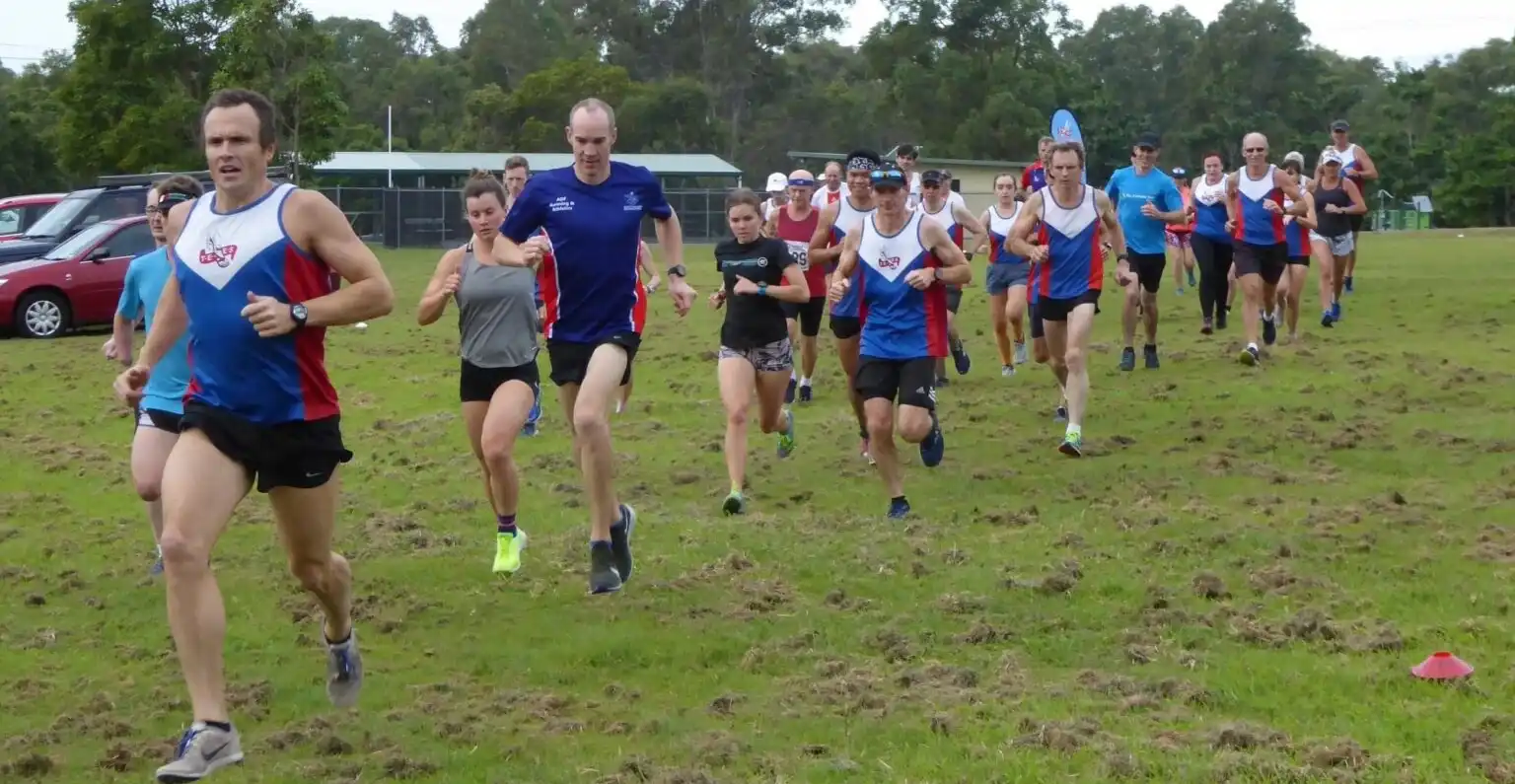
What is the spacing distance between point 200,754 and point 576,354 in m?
3.38

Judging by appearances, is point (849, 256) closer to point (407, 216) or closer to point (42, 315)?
point (42, 315)

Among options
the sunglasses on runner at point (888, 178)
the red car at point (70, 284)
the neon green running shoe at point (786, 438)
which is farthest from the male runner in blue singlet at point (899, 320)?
the red car at point (70, 284)

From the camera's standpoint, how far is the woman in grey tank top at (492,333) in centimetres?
877

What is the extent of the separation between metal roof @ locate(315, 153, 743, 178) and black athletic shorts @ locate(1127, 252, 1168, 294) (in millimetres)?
52759

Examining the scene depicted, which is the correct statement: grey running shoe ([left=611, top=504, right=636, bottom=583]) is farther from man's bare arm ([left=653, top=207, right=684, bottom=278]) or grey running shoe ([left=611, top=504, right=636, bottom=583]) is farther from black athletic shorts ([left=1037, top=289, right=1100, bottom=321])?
black athletic shorts ([left=1037, top=289, right=1100, bottom=321])

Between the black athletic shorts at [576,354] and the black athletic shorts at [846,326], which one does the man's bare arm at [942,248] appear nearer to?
the black athletic shorts at [846,326]

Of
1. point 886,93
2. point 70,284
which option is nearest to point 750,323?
point 70,284

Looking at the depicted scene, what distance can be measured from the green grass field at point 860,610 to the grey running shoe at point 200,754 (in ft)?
0.86

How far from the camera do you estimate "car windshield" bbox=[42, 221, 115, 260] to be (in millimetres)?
23578

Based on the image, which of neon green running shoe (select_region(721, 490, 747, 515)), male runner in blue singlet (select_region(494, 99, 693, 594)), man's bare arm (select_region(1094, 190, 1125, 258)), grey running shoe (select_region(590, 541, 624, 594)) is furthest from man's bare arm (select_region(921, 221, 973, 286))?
grey running shoe (select_region(590, 541, 624, 594))

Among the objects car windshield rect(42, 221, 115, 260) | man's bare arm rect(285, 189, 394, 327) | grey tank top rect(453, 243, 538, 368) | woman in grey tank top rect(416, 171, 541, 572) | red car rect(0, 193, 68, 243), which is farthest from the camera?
red car rect(0, 193, 68, 243)

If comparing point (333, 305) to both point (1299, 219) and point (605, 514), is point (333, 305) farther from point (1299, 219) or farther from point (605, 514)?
point (1299, 219)

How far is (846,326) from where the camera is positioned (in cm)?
1141

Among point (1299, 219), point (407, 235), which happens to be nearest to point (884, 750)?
point (1299, 219)
